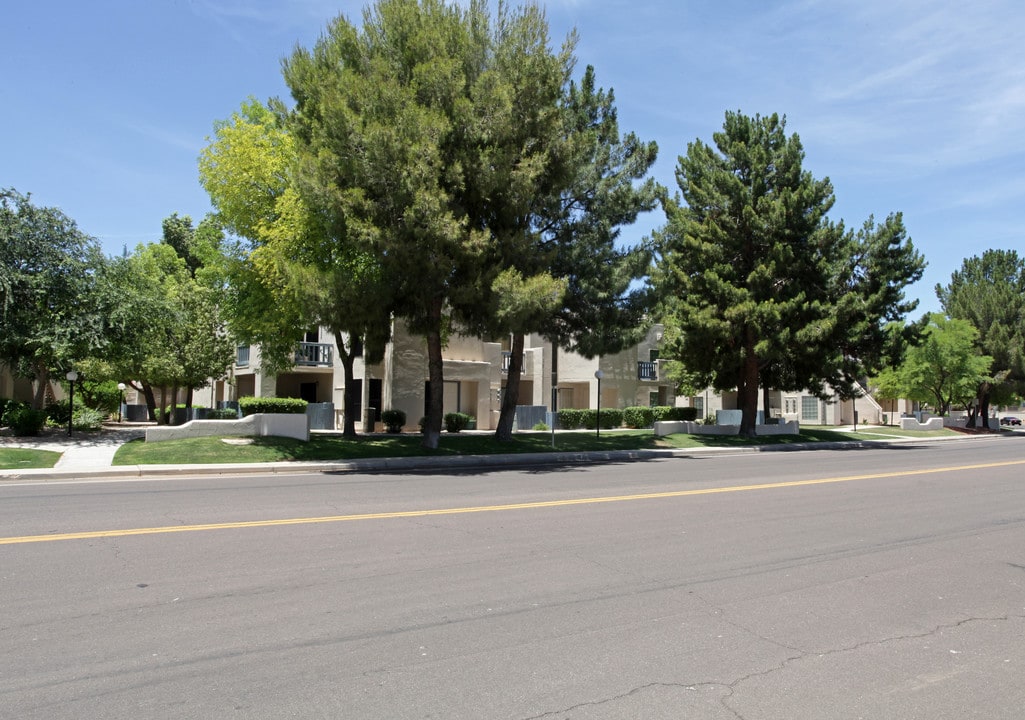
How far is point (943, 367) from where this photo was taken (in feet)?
166

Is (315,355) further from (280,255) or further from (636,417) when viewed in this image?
(636,417)

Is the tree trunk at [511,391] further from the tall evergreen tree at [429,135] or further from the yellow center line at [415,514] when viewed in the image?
the yellow center line at [415,514]

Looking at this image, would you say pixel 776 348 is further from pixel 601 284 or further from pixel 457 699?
pixel 457 699

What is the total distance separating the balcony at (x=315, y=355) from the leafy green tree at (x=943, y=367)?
34936mm

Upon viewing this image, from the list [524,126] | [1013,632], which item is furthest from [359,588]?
[524,126]

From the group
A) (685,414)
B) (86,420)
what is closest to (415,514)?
(86,420)

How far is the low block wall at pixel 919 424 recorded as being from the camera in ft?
163

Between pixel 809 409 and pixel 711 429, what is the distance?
27.6 meters

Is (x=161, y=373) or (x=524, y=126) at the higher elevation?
(x=524, y=126)

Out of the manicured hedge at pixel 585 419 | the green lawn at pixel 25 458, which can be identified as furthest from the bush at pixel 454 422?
the green lawn at pixel 25 458

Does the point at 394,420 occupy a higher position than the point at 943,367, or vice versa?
the point at 943,367

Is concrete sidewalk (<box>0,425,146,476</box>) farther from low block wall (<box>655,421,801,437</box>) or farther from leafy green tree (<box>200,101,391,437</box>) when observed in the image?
low block wall (<box>655,421,801,437</box>)

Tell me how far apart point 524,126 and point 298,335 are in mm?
10328

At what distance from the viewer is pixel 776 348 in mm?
31906
